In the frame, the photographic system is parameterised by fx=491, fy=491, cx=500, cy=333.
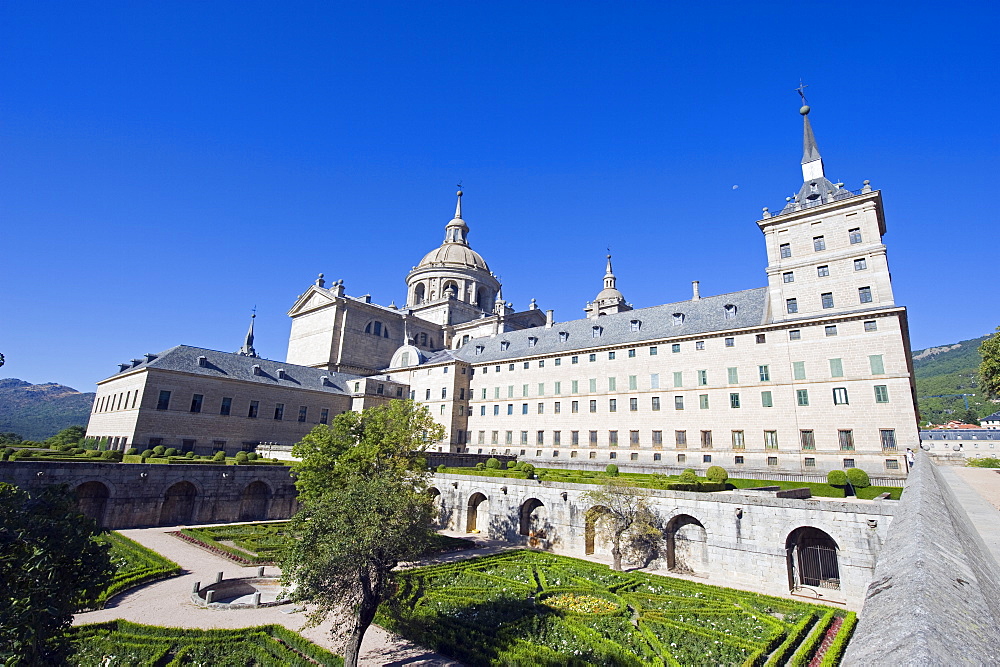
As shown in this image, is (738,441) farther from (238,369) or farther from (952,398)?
(952,398)

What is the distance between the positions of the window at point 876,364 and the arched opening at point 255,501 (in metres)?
43.0

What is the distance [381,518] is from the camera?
14.7 meters

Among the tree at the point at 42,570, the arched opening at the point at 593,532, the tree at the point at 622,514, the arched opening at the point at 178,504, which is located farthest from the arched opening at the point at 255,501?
the tree at the point at 42,570

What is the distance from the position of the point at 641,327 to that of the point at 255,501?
35.7m

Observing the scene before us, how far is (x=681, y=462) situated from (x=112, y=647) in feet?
120

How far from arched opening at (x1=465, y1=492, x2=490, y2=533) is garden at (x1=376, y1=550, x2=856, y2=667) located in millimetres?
9593

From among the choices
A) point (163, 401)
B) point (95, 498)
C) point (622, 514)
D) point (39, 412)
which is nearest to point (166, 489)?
point (95, 498)

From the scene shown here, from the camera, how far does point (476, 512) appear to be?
33656 mm

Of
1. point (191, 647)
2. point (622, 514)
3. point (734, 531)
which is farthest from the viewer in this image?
point (622, 514)

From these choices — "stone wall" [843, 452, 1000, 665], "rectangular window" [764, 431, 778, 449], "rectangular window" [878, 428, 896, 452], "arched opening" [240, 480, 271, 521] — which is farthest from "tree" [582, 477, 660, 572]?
"arched opening" [240, 480, 271, 521]

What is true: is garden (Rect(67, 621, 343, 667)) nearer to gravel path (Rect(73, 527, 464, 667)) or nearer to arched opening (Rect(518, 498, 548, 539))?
gravel path (Rect(73, 527, 464, 667))

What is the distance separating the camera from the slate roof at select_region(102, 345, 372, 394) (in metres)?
42.5

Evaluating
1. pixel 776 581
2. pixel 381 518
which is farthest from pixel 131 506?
pixel 776 581

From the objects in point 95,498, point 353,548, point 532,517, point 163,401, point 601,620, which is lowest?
point 601,620
